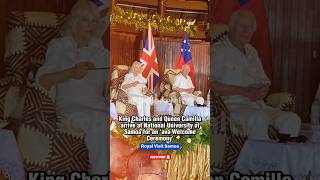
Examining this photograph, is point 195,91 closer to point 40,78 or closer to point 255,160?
point 255,160

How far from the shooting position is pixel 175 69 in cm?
714

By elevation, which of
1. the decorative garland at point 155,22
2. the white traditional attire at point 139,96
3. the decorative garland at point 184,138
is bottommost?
the decorative garland at point 184,138

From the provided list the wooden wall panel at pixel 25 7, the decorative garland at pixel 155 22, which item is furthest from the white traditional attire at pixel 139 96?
the wooden wall panel at pixel 25 7

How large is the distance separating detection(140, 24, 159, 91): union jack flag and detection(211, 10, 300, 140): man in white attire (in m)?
1.36

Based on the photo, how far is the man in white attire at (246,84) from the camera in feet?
19.3

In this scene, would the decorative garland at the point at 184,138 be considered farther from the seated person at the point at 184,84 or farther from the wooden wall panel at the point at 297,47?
the wooden wall panel at the point at 297,47

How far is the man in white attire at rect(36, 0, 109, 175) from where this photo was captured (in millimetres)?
5777

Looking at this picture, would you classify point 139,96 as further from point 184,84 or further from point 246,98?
point 246,98

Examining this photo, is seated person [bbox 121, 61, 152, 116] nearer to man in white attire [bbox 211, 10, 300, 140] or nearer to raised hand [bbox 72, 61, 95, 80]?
raised hand [bbox 72, 61, 95, 80]

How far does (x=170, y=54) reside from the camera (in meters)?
7.17

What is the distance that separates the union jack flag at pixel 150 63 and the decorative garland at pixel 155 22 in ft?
0.42

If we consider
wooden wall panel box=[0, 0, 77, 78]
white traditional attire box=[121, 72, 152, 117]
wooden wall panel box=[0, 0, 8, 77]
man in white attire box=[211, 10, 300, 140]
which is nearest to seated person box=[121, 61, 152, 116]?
white traditional attire box=[121, 72, 152, 117]

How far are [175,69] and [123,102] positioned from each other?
74 centimetres

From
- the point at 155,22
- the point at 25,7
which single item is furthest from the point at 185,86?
the point at 25,7
